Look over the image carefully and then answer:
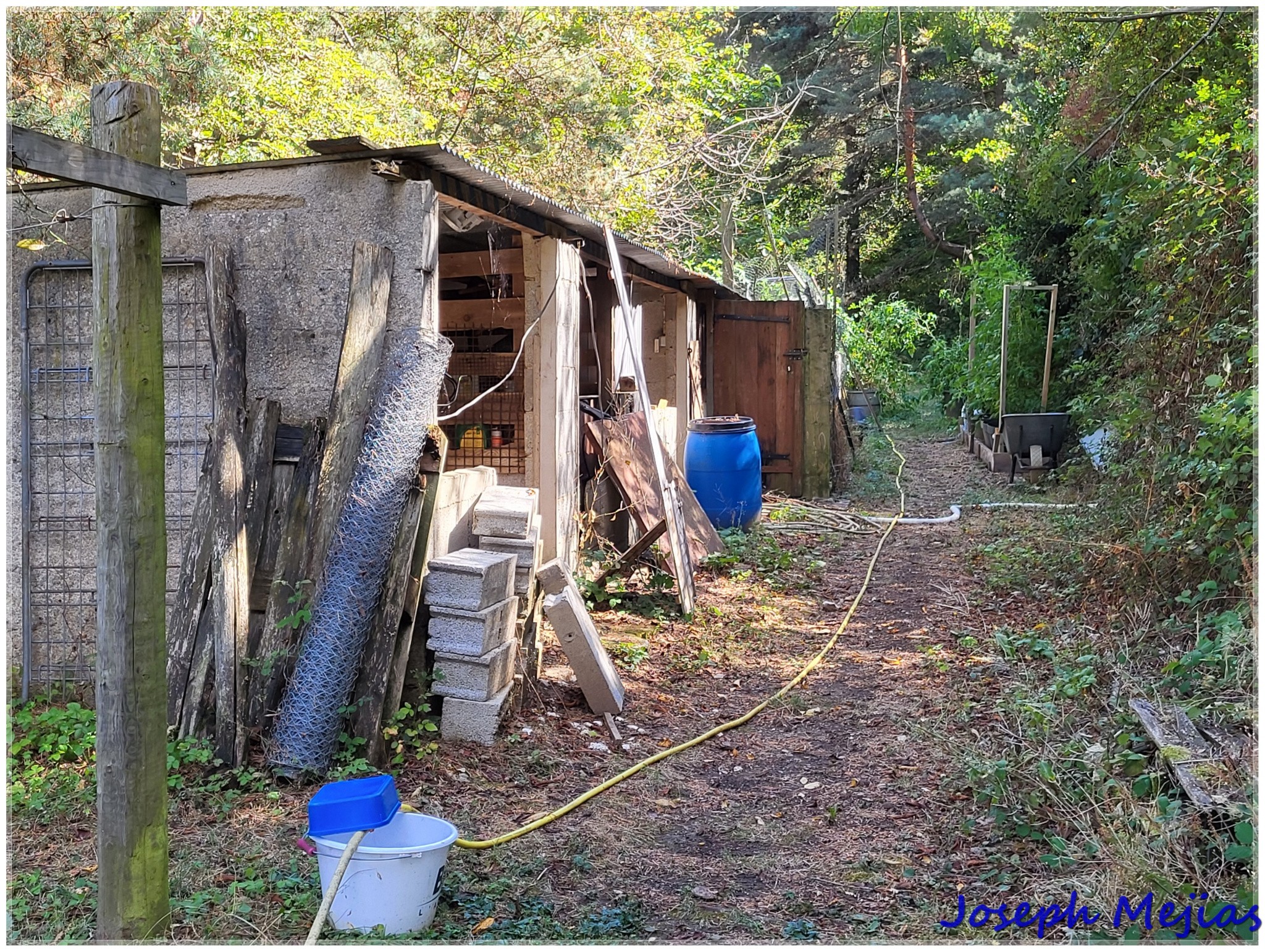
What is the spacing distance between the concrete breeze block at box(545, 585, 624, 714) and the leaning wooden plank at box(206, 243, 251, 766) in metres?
1.42

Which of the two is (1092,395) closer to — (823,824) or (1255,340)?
(1255,340)

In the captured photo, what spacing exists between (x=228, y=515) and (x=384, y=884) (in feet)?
6.50

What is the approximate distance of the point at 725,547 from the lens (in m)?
8.32

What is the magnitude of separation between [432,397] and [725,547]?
4099 mm

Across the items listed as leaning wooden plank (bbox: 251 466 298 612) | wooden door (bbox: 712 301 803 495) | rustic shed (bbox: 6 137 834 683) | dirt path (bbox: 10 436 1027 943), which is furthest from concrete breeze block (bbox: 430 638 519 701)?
wooden door (bbox: 712 301 803 495)

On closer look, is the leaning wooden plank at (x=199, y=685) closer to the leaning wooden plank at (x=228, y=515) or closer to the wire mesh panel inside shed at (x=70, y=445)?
the leaning wooden plank at (x=228, y=515)

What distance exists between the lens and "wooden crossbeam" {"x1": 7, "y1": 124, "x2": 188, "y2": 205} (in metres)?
2.38

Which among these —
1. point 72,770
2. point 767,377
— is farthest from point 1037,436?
point 72,770

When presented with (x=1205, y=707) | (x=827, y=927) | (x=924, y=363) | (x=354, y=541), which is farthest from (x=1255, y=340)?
(x=924, y=363)

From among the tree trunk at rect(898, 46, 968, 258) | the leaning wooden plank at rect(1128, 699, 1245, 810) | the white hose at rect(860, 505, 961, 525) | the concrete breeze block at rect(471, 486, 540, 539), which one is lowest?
the leaning wooden plank at rect(1128, 699, 1245, 810)

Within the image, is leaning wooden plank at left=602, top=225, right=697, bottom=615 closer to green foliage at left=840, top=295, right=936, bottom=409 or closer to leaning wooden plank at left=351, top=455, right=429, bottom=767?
leaning wooden plank at left=351, top=455, right=429, bottom=767

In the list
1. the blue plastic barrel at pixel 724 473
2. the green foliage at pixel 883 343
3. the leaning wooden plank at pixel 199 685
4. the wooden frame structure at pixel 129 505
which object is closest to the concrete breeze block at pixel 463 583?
the leaning wooden plank at pixel 199 685

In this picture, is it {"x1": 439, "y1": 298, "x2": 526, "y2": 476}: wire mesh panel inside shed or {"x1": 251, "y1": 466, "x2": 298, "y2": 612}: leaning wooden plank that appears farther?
{"x1": 439, "y1": 298, "x2": 526, "y2": 476}: wire mesh panel inside shed

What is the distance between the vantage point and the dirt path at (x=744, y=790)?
3.32 meters
